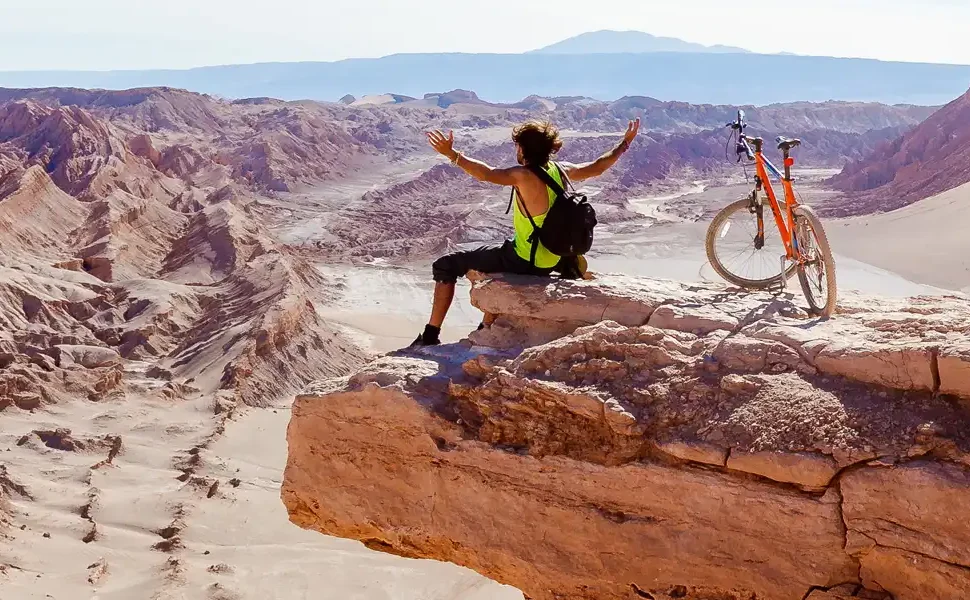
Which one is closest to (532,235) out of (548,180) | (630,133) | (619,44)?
(548,180)

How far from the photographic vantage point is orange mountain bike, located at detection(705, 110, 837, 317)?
4.04 metres

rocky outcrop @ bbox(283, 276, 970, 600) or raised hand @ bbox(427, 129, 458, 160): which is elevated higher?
raised hand @ bbox(427, 129, 458, 160)

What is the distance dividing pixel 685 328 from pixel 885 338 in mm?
796

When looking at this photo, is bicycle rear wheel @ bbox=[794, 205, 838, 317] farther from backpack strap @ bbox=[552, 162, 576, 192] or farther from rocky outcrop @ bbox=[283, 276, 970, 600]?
backpack strap @ bbox=[552, 162, 576, 192]

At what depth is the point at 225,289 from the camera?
63.3 ft

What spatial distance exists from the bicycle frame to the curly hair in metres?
1.14

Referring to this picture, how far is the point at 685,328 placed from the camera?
377cm

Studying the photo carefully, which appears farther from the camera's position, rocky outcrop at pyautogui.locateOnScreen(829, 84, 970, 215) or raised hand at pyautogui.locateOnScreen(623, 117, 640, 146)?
rocky outcrop at pyautogui.locateOnScreen(829, 84, 970, 215)

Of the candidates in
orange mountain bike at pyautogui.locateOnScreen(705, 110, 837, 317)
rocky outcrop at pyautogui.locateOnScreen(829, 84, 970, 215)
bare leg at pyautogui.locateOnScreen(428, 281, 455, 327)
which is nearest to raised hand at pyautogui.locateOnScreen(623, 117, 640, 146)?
orange mountain bike at pyautogui.locateOnScreen(705, 110, 837, 317)

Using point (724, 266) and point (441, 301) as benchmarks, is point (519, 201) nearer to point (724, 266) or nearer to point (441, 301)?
A: point (441, 301)

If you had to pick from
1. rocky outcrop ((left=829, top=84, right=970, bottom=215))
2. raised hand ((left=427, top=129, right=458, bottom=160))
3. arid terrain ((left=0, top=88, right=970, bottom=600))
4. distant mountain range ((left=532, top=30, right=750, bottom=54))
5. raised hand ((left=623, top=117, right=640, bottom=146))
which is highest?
distant mountain range ((left=532, top=30, right=750, bottom=54))

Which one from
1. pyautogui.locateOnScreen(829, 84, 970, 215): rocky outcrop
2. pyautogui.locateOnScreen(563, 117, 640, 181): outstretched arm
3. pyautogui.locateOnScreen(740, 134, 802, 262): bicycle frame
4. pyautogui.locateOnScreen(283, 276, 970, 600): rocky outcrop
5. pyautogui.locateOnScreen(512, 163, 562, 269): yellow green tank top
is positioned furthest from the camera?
pyautogui.locateOnScreen(829, 84, 970, 215): rocky outcrop

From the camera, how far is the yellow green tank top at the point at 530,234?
13.6ft

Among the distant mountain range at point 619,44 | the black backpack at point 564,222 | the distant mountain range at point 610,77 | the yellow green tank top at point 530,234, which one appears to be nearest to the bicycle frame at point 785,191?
the black backpack at point 564,222
